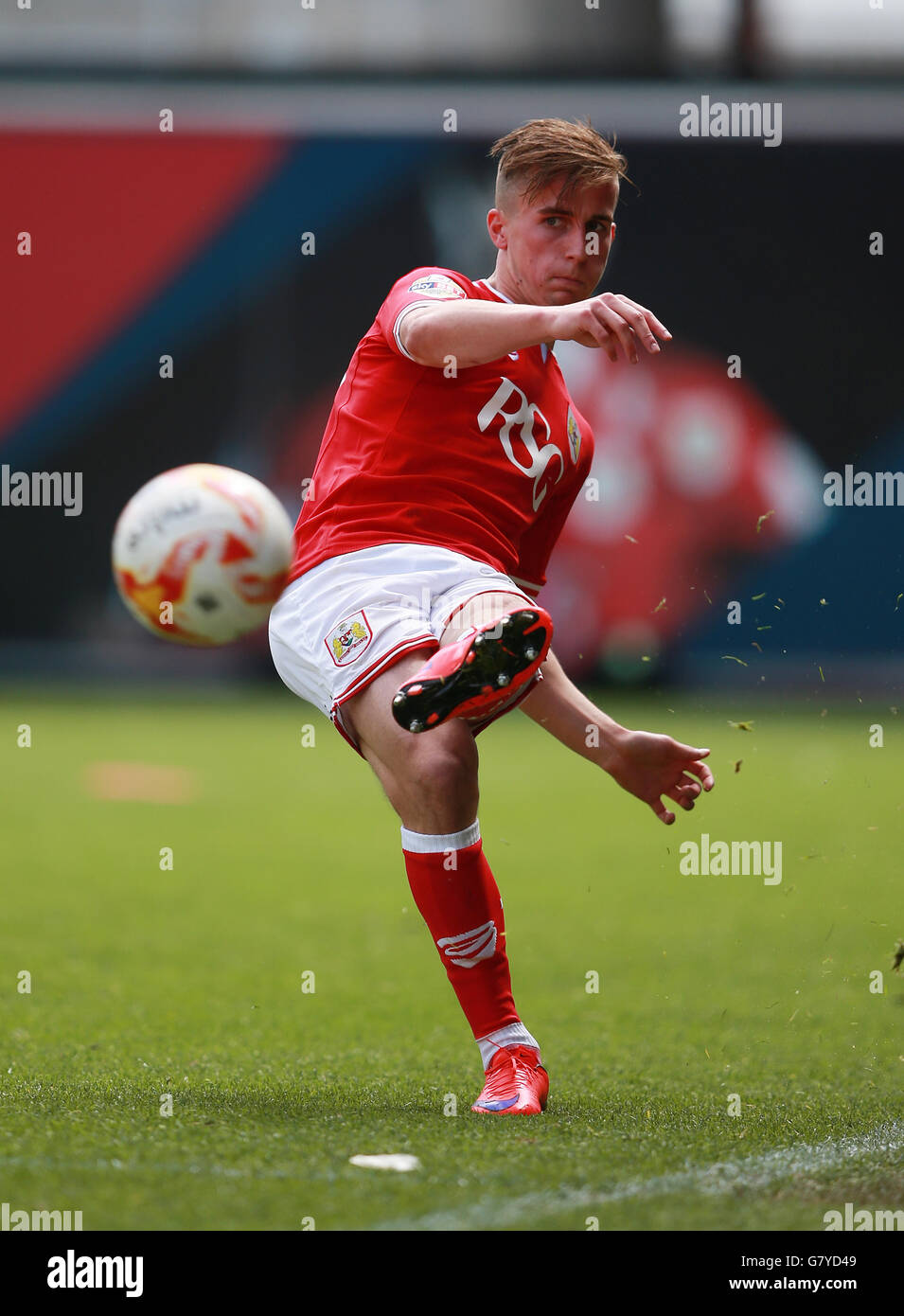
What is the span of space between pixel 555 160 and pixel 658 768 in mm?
1309

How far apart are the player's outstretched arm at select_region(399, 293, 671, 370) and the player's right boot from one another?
1.66ft

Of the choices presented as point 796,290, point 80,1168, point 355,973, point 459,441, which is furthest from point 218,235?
point 80,1168

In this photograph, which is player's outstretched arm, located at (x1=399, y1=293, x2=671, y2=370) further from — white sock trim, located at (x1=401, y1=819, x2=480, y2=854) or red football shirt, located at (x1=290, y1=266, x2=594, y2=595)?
white sock trim, located at (x1=401, y1=819, x2=480, y2=854)

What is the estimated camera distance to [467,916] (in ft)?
10.3

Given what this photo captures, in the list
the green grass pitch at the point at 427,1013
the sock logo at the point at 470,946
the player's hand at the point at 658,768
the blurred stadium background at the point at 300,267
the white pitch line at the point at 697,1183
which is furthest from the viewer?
the blurred stadium background at the point at 300,267

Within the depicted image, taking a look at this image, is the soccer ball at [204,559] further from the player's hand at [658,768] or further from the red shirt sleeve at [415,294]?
the player's hand at [658,768]

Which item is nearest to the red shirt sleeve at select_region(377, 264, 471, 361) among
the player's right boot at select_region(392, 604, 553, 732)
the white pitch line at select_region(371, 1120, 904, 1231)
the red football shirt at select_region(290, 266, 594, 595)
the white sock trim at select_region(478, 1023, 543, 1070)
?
the red football shirt at select_region(290, 266, 594, 595)

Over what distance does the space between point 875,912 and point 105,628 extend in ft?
35.1

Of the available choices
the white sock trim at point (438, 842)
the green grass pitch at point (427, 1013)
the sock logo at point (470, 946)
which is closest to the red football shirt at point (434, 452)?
the white sock trim at point (438, 842)

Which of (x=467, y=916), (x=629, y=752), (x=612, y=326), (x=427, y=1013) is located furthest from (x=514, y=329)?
(x=427, y=1013)

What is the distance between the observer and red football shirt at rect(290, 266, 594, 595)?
3.27 meters

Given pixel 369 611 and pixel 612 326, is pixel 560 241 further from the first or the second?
pixel 369 611

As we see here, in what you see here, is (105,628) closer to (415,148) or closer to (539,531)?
(415,148)

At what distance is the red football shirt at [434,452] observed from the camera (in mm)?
3273
